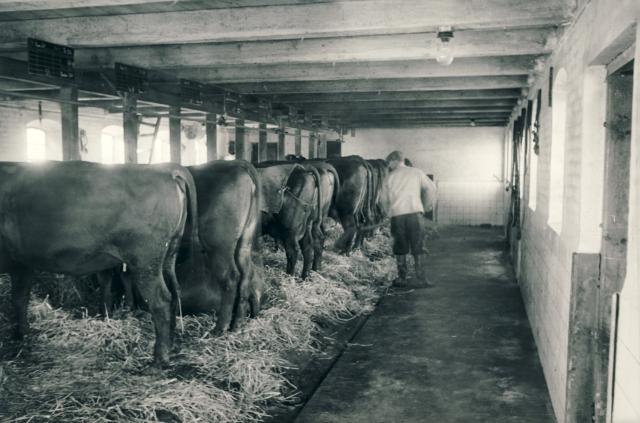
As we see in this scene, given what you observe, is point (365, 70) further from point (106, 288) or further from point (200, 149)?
point (200, 149)

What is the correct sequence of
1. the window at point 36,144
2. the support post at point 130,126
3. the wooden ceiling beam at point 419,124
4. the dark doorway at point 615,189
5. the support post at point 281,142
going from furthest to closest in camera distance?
the wooden ceiling beam at point 419,124, the window at point 36,144, the support post at point 281,142, the support post at point 130,126, the dark doorway at point 615,189

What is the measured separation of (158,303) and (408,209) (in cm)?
451

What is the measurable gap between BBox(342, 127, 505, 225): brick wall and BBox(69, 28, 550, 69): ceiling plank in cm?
997

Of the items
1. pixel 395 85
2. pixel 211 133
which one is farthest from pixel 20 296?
pixel 395 85

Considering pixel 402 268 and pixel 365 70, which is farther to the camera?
pixel 402 268

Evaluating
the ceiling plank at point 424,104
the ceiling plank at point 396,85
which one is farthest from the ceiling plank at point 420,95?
the ceiling plank at point 396,85

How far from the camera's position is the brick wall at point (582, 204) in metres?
2.23

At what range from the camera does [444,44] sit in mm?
5047

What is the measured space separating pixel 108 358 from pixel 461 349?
2966mm

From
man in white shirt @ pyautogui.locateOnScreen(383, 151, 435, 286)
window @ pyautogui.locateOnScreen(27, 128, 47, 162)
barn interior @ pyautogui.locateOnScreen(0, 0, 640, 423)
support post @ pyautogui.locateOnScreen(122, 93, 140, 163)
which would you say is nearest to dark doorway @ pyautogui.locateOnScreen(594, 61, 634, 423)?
barn interior @ pyautogui.locateOnScreen(0, 0, 640, 423)

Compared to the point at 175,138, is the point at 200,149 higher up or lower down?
higher up

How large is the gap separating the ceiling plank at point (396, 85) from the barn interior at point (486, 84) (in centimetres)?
3

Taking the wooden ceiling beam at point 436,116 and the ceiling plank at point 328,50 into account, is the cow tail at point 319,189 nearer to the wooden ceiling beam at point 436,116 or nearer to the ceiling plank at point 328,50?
the ceiling plank at point 328,50

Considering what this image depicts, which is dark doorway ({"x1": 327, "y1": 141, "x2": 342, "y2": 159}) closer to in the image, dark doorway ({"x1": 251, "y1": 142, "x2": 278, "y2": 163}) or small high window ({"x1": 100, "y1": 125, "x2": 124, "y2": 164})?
dark doorway ({"x1": 251, "y1": 142, "x2": 278, "y2": 163})
